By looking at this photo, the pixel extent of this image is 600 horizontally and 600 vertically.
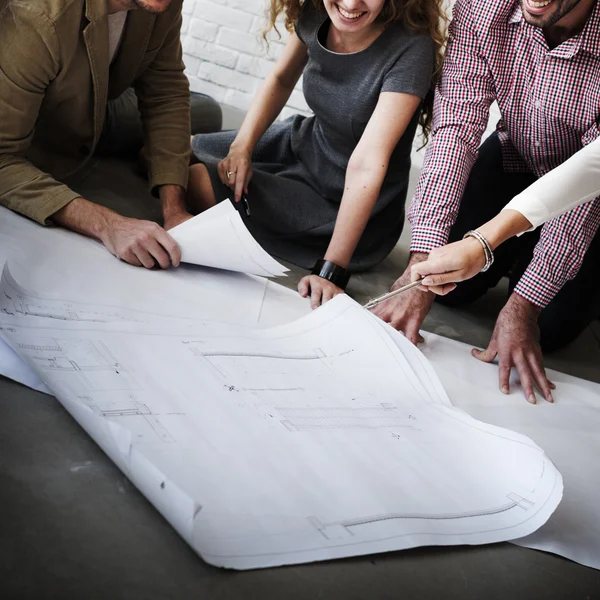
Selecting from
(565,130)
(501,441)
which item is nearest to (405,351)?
(501,441)

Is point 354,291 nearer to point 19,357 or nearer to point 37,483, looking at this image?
point 19,357

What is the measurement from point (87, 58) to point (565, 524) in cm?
105

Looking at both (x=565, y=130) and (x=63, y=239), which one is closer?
(x=63, y=239)

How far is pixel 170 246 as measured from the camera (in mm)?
1155

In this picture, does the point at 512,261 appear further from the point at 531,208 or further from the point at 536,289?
the point at 531,208

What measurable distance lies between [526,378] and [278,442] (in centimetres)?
54

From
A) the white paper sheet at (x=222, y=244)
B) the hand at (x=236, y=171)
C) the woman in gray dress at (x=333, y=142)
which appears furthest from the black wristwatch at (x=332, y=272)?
the hand at (x=236, y=171)

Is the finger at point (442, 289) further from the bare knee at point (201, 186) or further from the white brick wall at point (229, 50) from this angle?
the white brick wall at point (229, 50)

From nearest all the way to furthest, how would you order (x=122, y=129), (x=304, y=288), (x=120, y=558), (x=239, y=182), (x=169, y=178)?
1. (x=120, y=558)
2. (x=304, y=288)
3. (x=169, y=178)
4. (x=239, y=182)
5. (x=122, y=129)

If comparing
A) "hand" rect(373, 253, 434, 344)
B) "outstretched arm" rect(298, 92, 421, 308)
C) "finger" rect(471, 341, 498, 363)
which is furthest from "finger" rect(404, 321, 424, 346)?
"outstretched arm" rect(298, 92, 421, 308)

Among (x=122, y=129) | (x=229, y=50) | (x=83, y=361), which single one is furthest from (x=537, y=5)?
(x=229, y=50)

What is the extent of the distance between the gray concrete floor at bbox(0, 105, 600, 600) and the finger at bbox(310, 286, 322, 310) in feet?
1.71

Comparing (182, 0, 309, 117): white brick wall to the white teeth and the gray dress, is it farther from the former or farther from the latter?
the white teeth

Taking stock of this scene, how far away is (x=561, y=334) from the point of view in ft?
5.22
